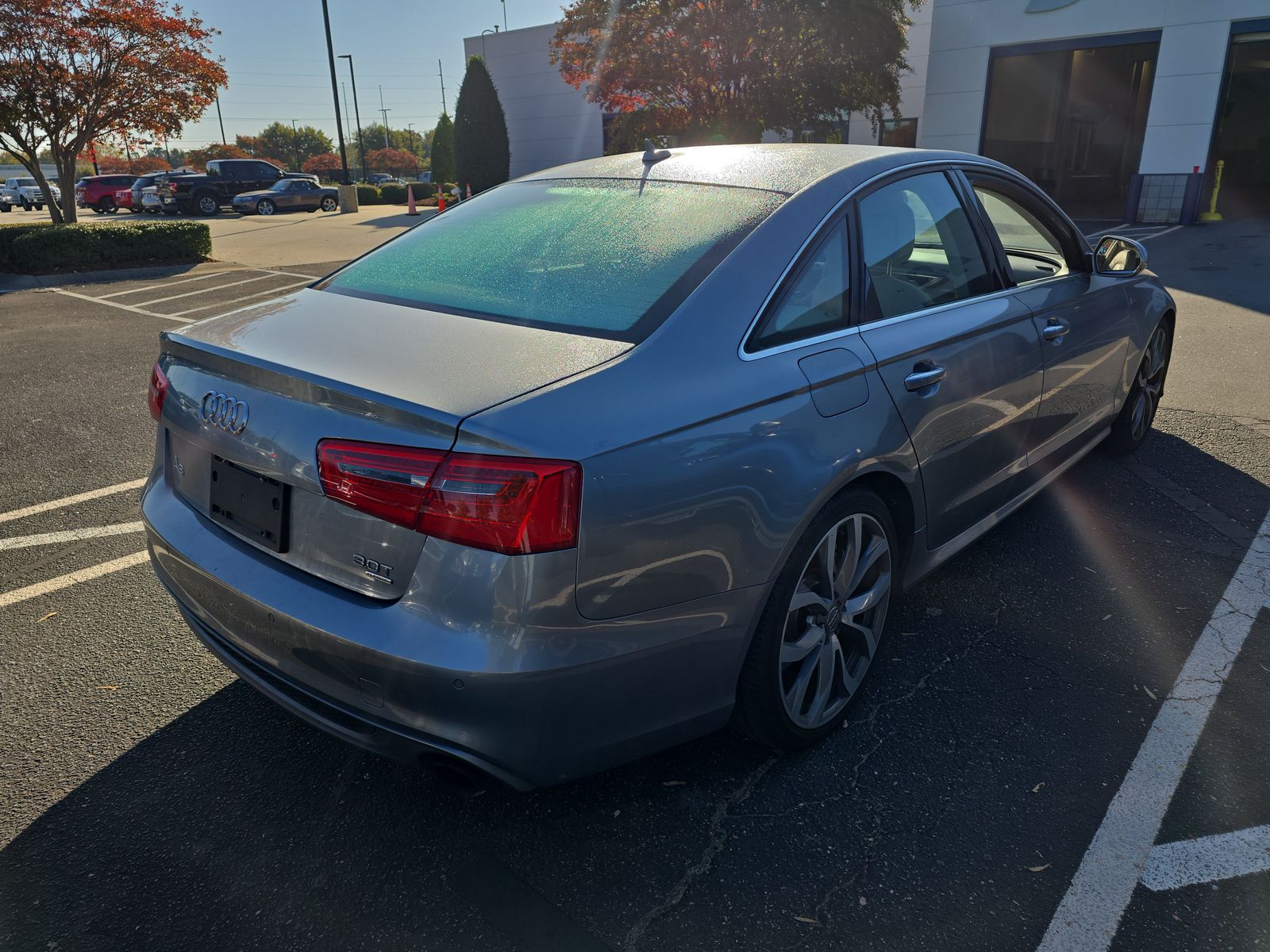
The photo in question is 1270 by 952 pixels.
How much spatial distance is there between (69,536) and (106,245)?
1209 cm

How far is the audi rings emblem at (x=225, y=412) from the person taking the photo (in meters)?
2.15

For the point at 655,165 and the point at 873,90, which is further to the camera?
the point at 873,90

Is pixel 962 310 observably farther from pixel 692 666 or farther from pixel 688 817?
pixel 688 817

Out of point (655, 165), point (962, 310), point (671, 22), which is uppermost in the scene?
point (671, 22)

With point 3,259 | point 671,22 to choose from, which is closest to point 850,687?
point 3,259

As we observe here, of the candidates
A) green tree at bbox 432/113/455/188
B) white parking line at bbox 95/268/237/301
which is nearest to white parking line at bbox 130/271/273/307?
white parking line at bbox 95/268/237/301

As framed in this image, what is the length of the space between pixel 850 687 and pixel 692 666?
802 mm

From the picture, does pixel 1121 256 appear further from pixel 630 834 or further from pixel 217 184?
pixel 217 184

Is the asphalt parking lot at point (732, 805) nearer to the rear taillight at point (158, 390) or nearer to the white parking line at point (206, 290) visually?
the rear taillight at point (158, 390)

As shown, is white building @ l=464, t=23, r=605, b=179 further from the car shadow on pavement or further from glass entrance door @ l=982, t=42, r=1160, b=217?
the car shadow on pavement

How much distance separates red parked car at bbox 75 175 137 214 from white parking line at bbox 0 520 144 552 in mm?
34517

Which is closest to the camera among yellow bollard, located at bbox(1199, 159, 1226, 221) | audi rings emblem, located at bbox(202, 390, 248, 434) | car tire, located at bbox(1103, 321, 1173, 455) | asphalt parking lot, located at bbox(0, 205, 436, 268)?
audi rings emblem, located at bbox(202, 390, 248, 434)

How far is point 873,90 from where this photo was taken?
74.6 feet

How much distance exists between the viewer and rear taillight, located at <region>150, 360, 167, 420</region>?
253 cm
